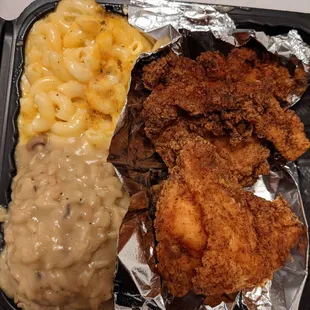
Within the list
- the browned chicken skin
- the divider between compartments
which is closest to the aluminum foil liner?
the browned chicken skin

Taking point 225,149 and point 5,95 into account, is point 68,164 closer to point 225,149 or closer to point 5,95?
point 5,95

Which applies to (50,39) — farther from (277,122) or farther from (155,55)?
(277,122)

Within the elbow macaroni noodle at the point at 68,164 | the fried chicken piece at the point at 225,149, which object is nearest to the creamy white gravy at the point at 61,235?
the elbow macaroni noodle at the point at 68,164

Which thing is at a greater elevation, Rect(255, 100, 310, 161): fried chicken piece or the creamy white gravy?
Rect(255, 100, 310, 161): fried chicken piece

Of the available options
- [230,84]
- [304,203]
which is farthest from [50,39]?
[304,203]

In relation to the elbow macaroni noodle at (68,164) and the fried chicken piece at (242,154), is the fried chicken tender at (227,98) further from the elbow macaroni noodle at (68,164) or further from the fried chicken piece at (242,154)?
the elbow macaroni noodle at (68,164)

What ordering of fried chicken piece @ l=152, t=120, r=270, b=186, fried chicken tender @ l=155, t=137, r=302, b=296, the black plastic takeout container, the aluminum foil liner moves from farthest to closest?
the black plastic takeout container → fried chicken piece @ l=152, t=120, r=270, b=186 → the aluminum foil liner → fried chicken tender @ l=155, t=137, r=302, b=296

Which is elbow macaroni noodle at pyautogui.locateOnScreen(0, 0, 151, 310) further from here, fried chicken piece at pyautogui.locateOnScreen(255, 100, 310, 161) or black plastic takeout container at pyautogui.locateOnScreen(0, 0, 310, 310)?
fried chicken piece at pyautogui.locateOnScreen(255, 100, 310, 161)

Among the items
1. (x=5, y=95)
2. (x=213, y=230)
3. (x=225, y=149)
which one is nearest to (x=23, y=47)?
(x=5, y=95)
